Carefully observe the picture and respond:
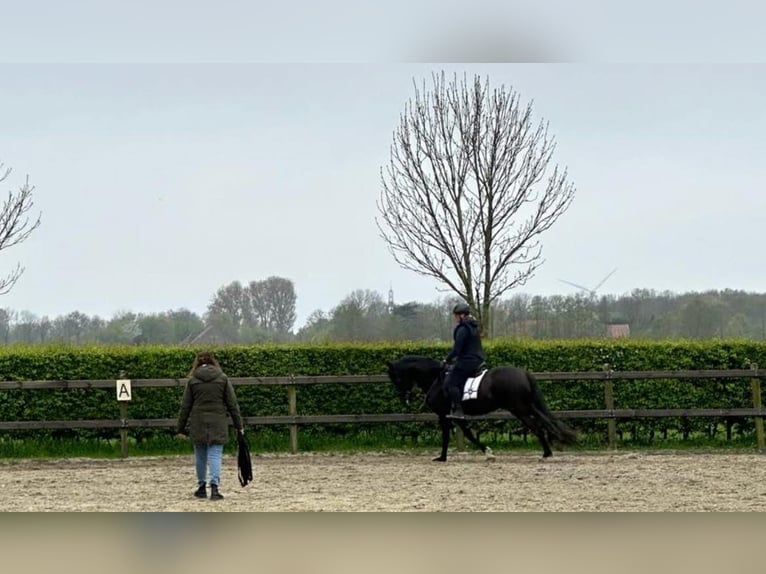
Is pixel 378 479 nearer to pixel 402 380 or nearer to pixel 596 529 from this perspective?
pixel 402 380

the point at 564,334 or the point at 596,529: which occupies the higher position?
the point at 564,334

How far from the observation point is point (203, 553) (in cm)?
755

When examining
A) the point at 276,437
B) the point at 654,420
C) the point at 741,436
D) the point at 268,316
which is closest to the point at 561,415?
the point at 654,420

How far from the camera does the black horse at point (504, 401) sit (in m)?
13.4

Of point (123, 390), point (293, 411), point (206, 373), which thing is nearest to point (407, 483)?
point (206, 373)

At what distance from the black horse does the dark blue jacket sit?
0.87ft

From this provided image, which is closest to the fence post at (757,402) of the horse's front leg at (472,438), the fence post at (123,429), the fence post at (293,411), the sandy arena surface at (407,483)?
the sandy arena surface at (407,483)

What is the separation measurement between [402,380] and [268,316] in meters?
6.51

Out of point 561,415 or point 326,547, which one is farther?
point 561,415

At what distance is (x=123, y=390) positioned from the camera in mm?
14758

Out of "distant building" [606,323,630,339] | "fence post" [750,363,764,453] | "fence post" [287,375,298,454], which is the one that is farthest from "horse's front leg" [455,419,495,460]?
"fence post" [750,363,764,453]

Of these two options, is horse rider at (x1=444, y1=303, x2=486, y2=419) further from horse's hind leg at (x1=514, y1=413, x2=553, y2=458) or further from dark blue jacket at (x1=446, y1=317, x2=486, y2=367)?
horse's hind leg at (x1=514, y1=413, x2=553, y2=458)

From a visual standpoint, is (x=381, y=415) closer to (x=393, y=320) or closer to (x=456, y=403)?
(x=456, y=403)

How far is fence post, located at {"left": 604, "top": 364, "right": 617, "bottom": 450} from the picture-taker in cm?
1490
